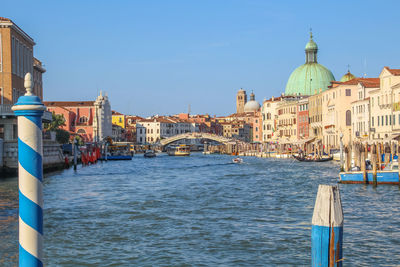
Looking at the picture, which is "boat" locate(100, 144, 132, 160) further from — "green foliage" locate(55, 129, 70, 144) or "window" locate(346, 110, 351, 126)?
"window" locate(346, 110, 351, 126)

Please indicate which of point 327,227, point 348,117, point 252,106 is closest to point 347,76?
point 348,117

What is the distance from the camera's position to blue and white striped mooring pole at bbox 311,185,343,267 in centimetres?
431

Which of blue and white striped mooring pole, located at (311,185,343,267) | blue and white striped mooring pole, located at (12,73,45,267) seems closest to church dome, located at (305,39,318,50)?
blue and white striped mooring pole, located at (311,185,343,267)

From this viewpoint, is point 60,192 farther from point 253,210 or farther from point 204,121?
point 204,121

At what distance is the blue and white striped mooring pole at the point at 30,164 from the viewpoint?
3.39 metres

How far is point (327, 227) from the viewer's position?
4398 mm

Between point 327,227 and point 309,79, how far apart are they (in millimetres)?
74208

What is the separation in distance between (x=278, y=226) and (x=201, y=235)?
75.8 inches

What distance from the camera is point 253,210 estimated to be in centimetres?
1477

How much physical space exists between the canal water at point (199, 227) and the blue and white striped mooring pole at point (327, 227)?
4395 millimetres

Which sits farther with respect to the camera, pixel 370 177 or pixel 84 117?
pixel 84 117

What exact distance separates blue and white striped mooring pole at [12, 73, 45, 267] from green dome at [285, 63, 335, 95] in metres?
73.7

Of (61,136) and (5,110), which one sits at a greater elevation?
(5,110)

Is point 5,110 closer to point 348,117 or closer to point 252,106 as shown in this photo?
point 348,117
